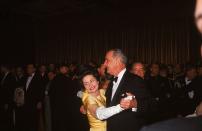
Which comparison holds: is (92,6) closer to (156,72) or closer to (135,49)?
(135,49)

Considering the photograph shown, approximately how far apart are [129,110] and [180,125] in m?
2.38

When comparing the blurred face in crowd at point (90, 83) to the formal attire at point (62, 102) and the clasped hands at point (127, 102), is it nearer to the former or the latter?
the clasped hands at point (127, 102)

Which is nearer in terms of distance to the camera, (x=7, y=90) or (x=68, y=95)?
(x=68, y=95)

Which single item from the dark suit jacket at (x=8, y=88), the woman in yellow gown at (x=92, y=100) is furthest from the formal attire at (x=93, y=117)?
the dark suit jacket at (x=8, y=88)

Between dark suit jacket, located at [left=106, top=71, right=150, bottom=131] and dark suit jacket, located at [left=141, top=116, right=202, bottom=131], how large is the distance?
2264 millimetres

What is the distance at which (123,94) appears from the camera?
2.89 m

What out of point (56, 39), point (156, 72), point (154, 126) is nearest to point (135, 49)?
point (56, 39)

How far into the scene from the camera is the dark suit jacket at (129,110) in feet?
9.81

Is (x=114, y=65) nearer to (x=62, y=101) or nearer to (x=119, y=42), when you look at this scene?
(x=62, y=101)

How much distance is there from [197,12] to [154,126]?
0.23m

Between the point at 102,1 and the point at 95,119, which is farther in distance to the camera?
the point at 102,1

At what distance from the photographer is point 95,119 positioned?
3158 millimetres

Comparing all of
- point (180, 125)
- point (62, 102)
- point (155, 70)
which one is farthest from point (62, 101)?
point (180, 125)

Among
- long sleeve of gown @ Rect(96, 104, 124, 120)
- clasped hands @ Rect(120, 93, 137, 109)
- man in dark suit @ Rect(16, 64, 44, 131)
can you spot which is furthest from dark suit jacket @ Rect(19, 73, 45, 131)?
clasped hands @ Rect(120, 93, 137, 109)
